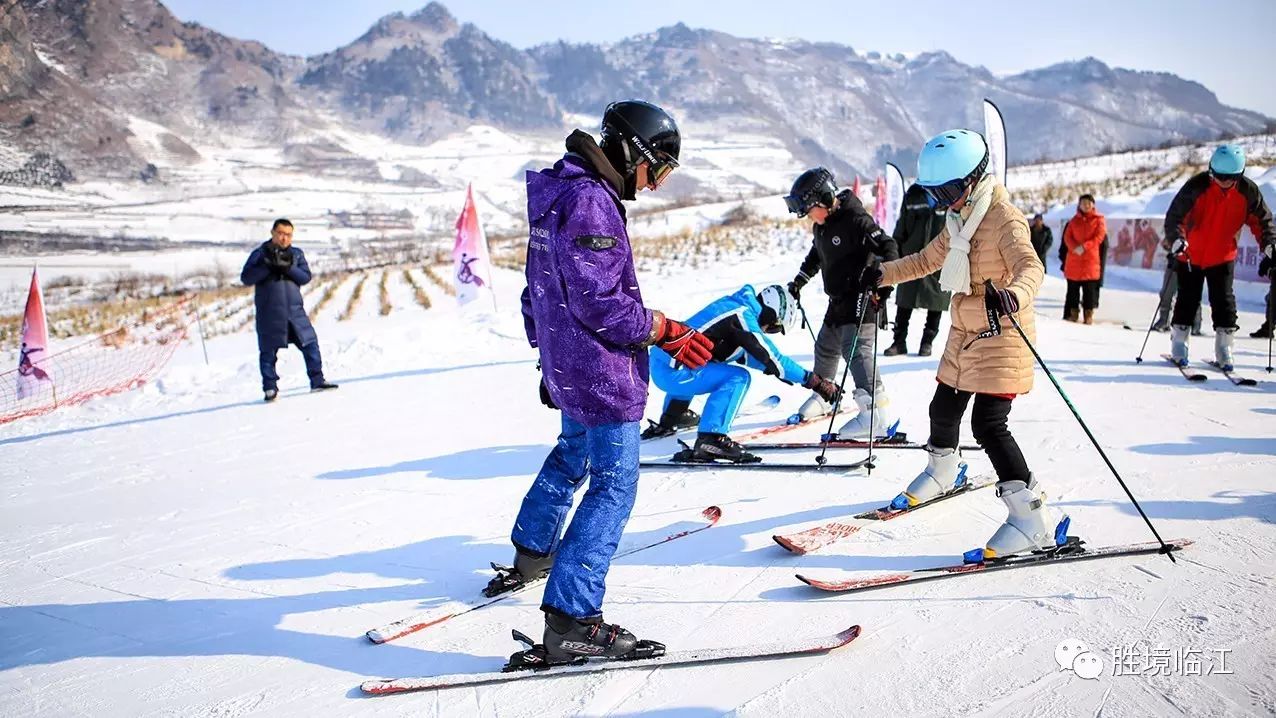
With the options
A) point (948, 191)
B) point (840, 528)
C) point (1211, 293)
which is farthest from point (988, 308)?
point (1211, 293)

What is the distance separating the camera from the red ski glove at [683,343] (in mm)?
2725

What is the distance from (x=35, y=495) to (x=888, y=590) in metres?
6.17

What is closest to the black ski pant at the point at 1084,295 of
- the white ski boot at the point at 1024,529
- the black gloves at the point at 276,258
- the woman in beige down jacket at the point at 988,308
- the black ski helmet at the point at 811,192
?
the black ski helmet at the point at 811,192

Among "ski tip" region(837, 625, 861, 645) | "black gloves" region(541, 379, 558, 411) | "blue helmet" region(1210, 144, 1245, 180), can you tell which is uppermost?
"blue helmet" region(1210, 144, 1245, 180)

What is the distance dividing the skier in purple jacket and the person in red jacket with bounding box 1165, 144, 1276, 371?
20.2 ft

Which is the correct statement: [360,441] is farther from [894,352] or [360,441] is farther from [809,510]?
[894,352]

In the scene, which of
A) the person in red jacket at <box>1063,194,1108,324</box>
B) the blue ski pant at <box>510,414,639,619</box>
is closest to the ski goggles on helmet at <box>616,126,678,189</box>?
the blue ski pant at <box>510,414,639,619</box>

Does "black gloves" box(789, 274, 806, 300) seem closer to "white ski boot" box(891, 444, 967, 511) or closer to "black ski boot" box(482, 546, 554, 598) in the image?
"white ski boot" box(891, 444, 967, 511)

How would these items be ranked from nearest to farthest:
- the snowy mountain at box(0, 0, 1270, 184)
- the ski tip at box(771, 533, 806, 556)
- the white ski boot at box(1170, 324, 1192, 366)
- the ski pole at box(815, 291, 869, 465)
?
the ski tip at box(771, 533, 806, 556), the ski pole at box(815, 291, 869, 465), the white ski boot at box(1170, 324, 1192, 366), the snowy mountain at box(0, 0, 1270, 184)

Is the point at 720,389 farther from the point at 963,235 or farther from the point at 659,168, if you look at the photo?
the point at 659,168

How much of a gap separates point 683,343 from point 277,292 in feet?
22.1

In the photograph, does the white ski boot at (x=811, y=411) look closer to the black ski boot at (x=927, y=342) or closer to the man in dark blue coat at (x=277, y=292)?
the black ski boot at (x=927, y=342)

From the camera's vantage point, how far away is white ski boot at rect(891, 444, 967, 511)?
403 cm

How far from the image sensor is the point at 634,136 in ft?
8.98
